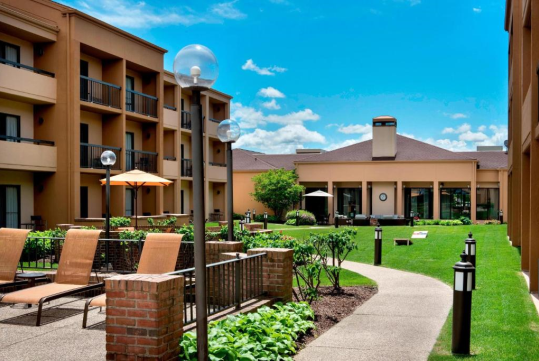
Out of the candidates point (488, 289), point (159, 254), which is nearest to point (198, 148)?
point (159, 254)

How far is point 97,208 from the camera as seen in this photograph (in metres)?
26.0

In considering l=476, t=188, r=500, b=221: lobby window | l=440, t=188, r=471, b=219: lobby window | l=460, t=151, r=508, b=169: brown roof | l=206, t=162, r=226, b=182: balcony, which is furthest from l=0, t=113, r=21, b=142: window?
l=460, t=151, r=508, b=169: brown roof

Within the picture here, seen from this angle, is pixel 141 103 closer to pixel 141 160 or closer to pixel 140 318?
pixel 141 160

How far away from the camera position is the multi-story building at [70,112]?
70.4 feet

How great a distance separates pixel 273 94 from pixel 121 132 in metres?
35.1

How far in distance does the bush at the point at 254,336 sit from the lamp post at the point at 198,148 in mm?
403

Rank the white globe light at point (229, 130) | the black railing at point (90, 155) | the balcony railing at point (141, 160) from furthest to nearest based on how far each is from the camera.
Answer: the balcony railing at point (141, 160)
the black railing at point (90, 155)
the white globe light at point (229, 130)

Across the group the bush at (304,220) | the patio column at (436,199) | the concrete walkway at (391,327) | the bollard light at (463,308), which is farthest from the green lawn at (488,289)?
the patio column at (436,199)

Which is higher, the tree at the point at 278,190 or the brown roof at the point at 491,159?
the brown roof at the point at 491,159

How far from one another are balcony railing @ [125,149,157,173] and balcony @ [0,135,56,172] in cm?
481

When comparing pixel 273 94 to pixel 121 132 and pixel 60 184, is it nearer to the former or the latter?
pixel 121 132

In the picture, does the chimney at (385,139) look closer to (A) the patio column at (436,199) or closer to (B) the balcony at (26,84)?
(A) the patio column at (436,199)

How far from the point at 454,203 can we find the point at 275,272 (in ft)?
117

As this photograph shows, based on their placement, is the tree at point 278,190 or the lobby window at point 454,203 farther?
Result: the tree at point 278,190
